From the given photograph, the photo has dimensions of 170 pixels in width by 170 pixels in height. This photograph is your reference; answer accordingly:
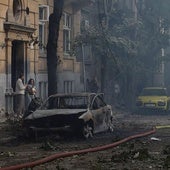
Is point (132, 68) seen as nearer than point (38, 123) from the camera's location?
No

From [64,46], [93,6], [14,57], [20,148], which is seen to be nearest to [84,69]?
[64,46]

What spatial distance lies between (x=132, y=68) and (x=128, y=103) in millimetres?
2454

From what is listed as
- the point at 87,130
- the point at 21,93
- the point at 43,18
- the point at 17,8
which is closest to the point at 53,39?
the point at 21,93

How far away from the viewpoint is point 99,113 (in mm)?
15617

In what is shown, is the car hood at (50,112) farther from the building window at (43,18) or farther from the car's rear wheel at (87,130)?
the building window at (43,18)

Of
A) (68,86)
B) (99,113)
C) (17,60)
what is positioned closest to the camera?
(99,113)

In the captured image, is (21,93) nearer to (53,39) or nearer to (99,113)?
(53,39)

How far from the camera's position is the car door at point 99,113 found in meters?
15.2

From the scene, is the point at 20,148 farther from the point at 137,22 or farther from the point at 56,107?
the point at 137,22

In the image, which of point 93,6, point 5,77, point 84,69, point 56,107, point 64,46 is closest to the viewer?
point 56,107

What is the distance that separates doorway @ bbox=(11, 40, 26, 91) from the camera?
22219 millimetres

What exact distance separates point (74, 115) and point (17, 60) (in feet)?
29.3

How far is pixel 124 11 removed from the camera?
34562mm

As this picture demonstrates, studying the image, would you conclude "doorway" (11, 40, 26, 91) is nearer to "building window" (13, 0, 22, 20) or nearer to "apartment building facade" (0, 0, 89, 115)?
"apartment building facade" (0, 0, 89, 115)
